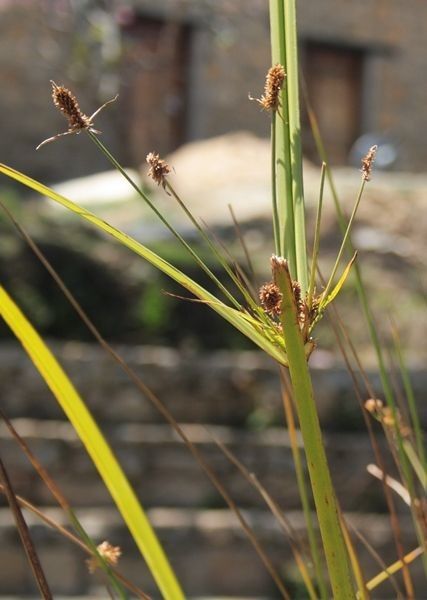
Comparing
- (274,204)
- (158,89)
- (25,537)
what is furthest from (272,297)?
(158,89)

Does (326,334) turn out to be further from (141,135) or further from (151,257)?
(141,135)

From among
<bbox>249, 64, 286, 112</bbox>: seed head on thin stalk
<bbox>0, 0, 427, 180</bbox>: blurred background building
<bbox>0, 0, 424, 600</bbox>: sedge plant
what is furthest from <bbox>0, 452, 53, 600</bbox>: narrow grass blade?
<bbox>0, 0, 427, 180</bbox>: blurred background building

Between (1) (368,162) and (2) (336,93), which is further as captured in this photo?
(2) (336,93)

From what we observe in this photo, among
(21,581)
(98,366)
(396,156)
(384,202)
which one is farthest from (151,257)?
(396,156)

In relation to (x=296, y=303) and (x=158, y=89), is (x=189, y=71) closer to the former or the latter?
(x=158, y=89)

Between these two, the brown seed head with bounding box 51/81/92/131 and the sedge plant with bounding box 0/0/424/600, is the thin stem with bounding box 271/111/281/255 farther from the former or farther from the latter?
the brown seed head with bounding box 51/81/92/131

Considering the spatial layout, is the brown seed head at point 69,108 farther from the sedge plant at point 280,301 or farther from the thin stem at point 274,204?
the thin stem at point 274,204

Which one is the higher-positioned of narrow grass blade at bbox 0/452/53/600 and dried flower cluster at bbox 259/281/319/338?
dried flower cluster at bbox 259/281/319/338
